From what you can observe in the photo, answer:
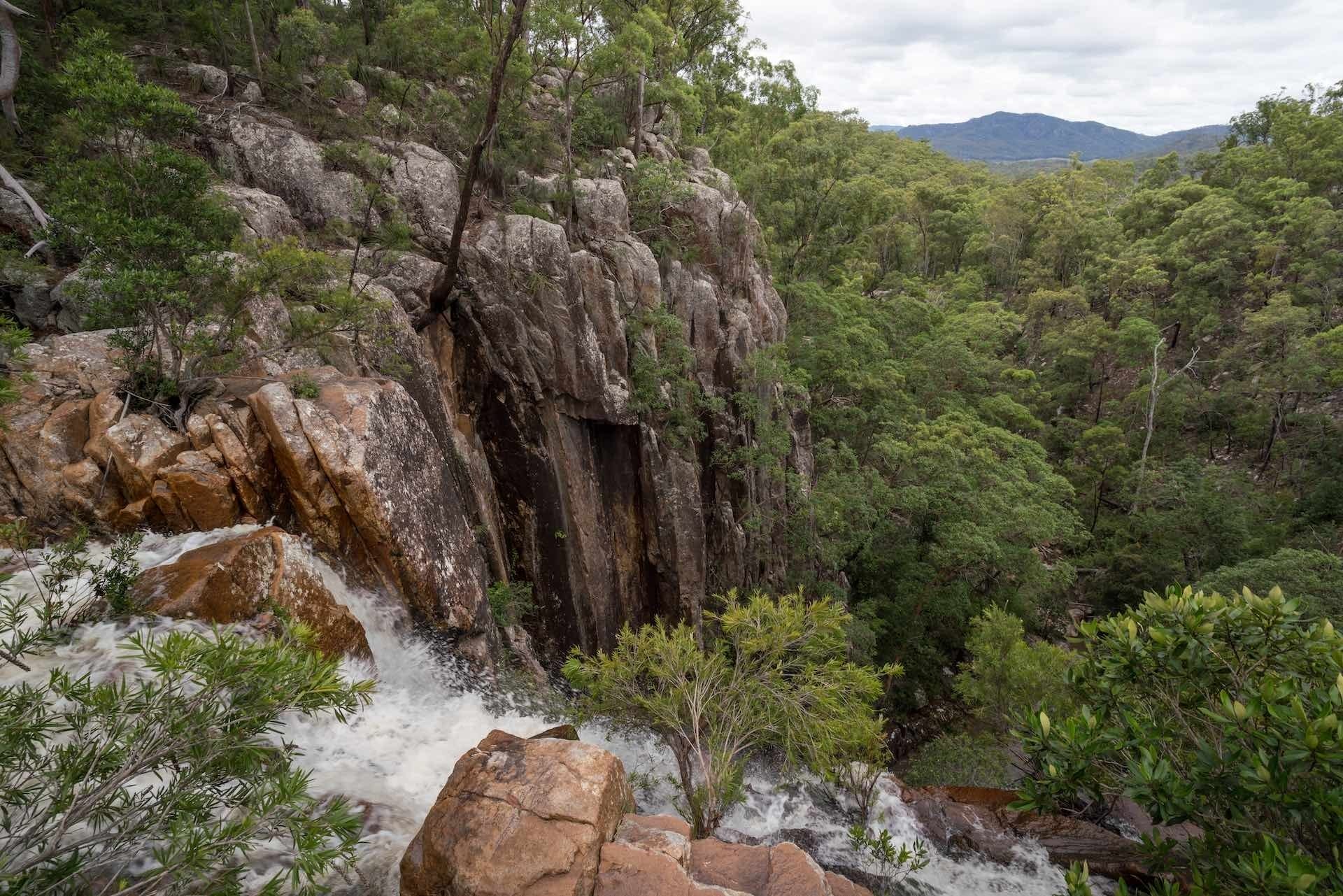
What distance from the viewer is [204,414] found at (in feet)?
31.1

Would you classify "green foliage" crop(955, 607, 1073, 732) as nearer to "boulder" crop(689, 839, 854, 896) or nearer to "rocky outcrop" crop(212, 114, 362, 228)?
"boulder" crop(689, 839, 854, 896)

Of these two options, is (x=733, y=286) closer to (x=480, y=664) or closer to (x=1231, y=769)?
(x=480, y=664)

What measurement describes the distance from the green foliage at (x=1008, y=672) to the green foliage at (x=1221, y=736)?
10476 millimetres

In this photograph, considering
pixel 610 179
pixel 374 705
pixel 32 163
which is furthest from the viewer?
pixel 610 179

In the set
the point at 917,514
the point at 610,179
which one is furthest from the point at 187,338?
the point at 917,514

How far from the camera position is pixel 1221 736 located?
595 centimetres

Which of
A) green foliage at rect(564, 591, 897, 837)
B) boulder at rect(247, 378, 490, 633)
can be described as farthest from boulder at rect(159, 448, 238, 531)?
green foliage at rect(564, 591, 897, 837)

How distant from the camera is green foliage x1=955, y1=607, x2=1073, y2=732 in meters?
17.1

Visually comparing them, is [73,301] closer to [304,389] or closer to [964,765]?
[304,389]

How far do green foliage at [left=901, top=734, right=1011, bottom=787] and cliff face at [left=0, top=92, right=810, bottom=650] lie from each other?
27.5ft

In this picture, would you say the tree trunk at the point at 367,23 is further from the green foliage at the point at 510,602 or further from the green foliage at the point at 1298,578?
the green foliage at the point at 1298,578

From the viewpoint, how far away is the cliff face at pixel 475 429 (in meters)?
8.98

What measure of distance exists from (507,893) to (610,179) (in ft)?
66.8

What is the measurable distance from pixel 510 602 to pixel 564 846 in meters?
8.90
